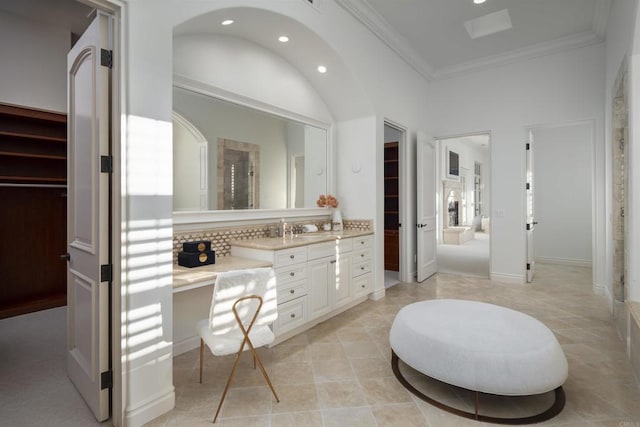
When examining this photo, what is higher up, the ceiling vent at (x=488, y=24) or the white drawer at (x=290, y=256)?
the ceiling vent at (x=488, y=24)

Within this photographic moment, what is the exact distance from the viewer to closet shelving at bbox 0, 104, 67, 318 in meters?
3.71

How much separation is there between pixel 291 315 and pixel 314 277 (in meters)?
0.45

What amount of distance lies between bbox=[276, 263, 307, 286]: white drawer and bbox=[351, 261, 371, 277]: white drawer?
937 millimetres

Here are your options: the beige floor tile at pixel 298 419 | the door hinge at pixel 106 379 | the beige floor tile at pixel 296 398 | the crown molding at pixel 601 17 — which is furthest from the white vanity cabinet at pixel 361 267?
the crown molding at pixel 601 17

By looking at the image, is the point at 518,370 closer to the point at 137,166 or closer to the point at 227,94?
the point at 137,166

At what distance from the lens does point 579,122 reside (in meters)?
4.70

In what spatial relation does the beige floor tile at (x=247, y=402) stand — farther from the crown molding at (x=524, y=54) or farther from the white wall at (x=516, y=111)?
the crown molding at (x=524, y=54)

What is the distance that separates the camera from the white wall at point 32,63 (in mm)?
3676

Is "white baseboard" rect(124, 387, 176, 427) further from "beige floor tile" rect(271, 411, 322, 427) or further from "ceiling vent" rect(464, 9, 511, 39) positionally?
"ceiling vent" rect(464, 9, 511, 39)

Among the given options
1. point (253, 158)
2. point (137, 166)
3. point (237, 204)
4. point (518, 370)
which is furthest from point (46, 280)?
point (518, 370)

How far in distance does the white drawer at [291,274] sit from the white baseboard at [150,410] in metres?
1.15

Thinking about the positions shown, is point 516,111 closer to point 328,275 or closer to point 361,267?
point 361,267

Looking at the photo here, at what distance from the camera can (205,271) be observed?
2463mm

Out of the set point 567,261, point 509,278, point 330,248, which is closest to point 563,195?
point 567,261
